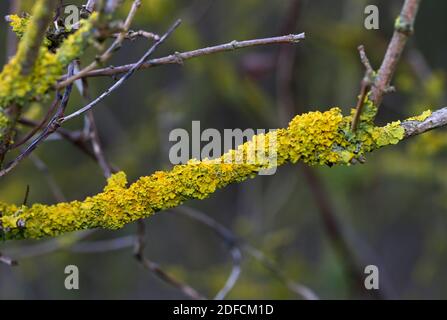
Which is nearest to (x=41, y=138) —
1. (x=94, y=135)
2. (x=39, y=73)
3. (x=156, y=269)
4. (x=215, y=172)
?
(x=39, y=73)

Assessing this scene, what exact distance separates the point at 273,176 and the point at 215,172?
2095 millimetres

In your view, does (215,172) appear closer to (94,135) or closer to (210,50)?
(210,50)

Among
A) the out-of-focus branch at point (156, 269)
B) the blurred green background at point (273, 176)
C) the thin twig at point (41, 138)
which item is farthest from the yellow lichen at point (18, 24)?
the blurred green background at point (273, 176)

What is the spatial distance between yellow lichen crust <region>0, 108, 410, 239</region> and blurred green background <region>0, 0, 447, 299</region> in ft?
3.53

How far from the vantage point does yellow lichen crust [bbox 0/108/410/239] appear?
3.61 feet

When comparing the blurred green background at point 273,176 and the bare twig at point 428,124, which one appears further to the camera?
the blurred green background at point 273,176

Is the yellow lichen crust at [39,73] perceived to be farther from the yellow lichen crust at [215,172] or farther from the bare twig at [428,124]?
the bare twig at [428,124]

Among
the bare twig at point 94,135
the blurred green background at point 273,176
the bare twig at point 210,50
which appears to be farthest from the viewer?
the blurred green background at point 273,176

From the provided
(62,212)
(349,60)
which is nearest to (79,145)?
(62,212)

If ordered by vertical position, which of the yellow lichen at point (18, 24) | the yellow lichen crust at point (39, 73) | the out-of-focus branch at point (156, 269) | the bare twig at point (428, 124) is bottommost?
the out-of-focus branch at point (156, 269)

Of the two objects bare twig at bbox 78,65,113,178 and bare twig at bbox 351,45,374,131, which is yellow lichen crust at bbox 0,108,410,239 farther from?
bare twig at bbox 78,65,113,178

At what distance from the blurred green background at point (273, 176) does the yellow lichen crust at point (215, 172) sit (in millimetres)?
1076

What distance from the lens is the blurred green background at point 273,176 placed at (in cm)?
264

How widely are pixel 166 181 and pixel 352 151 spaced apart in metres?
0.36
